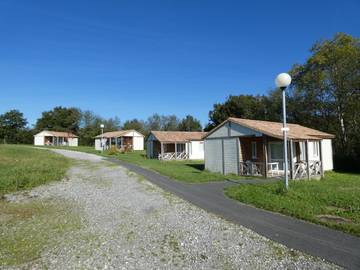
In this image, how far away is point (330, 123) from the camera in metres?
32.8

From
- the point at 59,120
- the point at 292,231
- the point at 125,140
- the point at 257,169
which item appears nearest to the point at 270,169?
the point at 257,169

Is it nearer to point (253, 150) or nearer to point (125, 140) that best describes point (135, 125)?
point (125, 140)

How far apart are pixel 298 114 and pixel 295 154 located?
55.7 ft

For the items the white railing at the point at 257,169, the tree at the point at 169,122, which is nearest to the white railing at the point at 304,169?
the white railing at the point at 257,169

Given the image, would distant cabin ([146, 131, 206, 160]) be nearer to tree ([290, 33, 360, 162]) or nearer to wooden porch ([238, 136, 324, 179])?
tree ([290, 33, 360, 162])

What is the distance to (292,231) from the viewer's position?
702cm

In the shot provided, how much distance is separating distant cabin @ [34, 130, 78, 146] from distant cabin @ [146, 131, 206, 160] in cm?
4368

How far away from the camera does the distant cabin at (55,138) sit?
73.4 meters

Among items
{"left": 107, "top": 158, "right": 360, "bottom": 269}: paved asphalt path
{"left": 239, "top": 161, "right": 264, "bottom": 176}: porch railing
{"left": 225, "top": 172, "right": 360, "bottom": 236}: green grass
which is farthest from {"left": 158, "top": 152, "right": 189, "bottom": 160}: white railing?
{"left": 107, "top": 158, "right": 360, "bottom": 269}: paved asphalt path

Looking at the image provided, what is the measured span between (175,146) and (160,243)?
3133 centimetres

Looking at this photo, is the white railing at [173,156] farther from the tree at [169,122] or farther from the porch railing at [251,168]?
the tree at [169,122]

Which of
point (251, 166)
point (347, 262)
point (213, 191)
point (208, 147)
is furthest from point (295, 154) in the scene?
point (347, 262)

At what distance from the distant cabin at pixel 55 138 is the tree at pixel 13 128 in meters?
5.54

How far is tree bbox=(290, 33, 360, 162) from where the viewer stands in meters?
29.0
